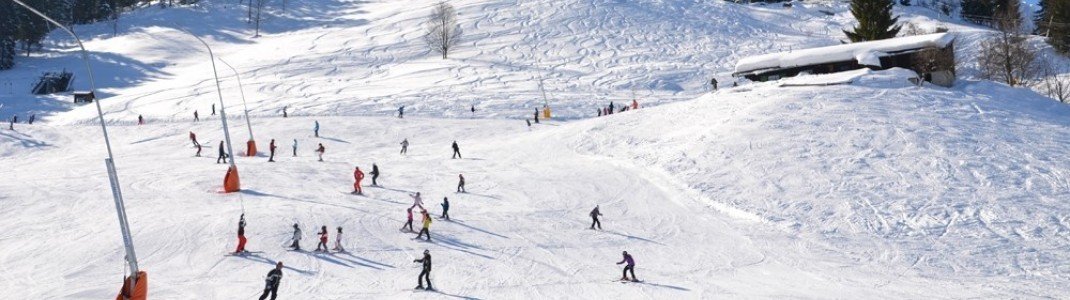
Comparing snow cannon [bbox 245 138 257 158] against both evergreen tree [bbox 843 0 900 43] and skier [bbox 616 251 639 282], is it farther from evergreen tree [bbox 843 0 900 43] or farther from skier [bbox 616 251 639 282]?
evergreen tree [bbox 843 0 900 43]

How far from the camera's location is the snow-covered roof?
147 feet

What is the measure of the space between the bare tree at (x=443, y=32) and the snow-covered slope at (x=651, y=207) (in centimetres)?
3841

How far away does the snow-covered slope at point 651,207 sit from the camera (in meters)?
21.3

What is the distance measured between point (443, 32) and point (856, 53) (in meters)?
45.3

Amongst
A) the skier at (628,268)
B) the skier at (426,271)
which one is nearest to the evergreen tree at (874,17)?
the skier at (628,268)

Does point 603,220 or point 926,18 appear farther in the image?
point 926,18

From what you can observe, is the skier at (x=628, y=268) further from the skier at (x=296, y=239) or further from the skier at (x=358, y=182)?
the skier at (x=358, y=182)

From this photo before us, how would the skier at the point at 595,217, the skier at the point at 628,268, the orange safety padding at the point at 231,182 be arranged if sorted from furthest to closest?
the orange safety padding at the point at 231,182 < the skier at the point at 595,217 < the skier at the point at 628,268

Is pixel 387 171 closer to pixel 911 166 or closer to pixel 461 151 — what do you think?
pixel 461 151

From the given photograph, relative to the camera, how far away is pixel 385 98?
203 ft

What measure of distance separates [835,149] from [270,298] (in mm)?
22608

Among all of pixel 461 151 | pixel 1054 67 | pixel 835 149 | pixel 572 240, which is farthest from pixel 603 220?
pixel 1054 67

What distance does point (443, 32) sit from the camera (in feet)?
276

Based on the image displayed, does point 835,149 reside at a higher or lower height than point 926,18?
lower
